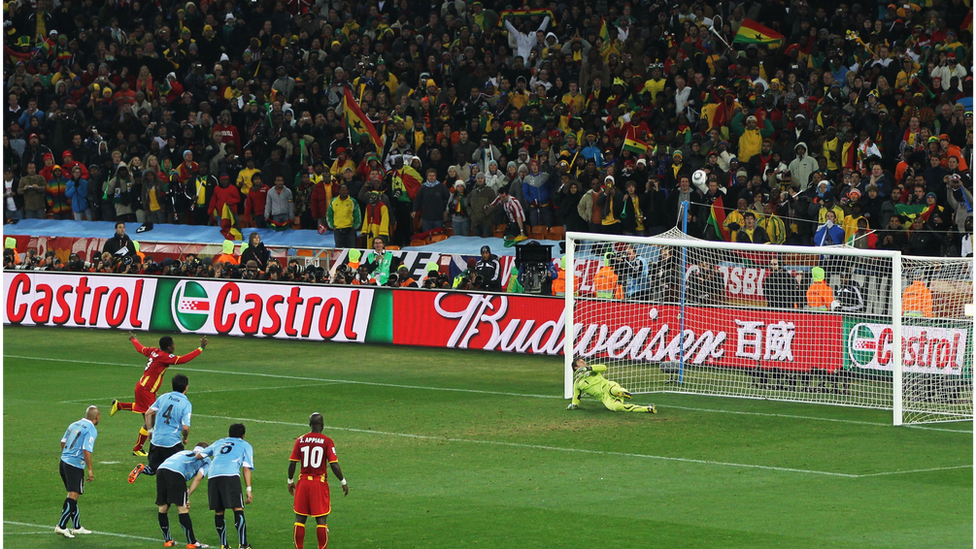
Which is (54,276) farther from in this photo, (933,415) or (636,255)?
(933,415)

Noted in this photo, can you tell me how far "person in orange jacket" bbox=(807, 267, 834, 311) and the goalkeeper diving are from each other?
A: 3751 millimetres

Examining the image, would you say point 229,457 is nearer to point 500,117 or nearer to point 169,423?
point 169,423

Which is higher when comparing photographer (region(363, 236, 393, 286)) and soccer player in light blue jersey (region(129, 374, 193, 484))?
photographer (region(363, 236, 393, 286))

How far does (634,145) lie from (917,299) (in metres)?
11.1

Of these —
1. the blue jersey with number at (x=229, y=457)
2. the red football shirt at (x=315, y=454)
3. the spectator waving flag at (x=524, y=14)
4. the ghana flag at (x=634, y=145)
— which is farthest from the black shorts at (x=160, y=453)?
the spectator waving flag at (x=524, y=14)

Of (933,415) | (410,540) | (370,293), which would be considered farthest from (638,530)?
(370,293)

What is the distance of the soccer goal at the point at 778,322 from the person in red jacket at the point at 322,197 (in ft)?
33.7

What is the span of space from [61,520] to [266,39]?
95.4 feet

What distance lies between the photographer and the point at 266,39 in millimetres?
42188

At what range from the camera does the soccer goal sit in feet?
74.6

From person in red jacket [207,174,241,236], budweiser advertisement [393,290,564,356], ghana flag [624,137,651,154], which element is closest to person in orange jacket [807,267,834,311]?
budweiser advertisement [393,290,564,356]

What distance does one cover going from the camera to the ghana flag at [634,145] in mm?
33406

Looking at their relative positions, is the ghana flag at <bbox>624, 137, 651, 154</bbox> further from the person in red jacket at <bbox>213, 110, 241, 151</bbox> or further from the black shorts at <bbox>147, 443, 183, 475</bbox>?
the black shorts at <bbox>147, 443, 183, 475</bbox>

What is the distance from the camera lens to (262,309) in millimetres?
31781
